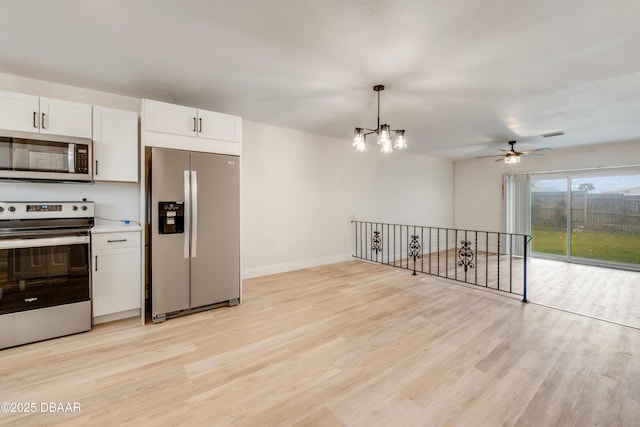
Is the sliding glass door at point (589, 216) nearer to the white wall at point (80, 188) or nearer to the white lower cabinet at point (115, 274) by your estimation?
the white lower cabinet at point (115, 274)

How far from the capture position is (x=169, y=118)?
3.00 meters

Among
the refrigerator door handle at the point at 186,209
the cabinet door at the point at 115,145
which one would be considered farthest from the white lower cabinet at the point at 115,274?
the cabinet door at the point at 115,145

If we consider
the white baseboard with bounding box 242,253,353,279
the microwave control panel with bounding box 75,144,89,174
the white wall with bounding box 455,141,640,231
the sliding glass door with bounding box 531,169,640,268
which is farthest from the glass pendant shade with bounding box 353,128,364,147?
the sliding glass door with bounding box 531,169,640,268

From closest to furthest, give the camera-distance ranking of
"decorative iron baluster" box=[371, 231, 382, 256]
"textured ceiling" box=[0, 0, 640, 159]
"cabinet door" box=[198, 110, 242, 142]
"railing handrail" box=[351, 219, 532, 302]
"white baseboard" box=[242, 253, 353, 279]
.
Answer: "textured ceiling" box=[0, 0, 640, 159], "cabinet door" box=[198, 110, 242, 142], "white baseboard" box=[242, 253, 353, 279], "railing handrail" box=[351, 219, 532, 302], "decorative iron baluster" box=[371, 231, 382, 256]

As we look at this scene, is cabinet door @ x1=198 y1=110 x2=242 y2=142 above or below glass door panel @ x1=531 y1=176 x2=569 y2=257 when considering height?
above

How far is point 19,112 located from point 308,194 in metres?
3.77

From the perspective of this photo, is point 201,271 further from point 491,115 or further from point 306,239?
point 491,115

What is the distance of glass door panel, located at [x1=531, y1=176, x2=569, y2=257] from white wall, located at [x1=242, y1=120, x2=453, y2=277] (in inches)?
120

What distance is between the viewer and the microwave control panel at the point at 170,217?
2895 millimetres

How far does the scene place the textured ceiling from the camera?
1.89 m

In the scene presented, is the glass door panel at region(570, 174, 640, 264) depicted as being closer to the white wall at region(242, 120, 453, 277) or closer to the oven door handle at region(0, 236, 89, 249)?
the white wall at region(242, 120, 453, 277)

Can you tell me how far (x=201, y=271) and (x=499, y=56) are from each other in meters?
3.75

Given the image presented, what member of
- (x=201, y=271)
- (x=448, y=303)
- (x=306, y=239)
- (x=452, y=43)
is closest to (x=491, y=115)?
(x=452, y=43)

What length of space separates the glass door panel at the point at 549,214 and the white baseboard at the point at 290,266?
4.80 m
